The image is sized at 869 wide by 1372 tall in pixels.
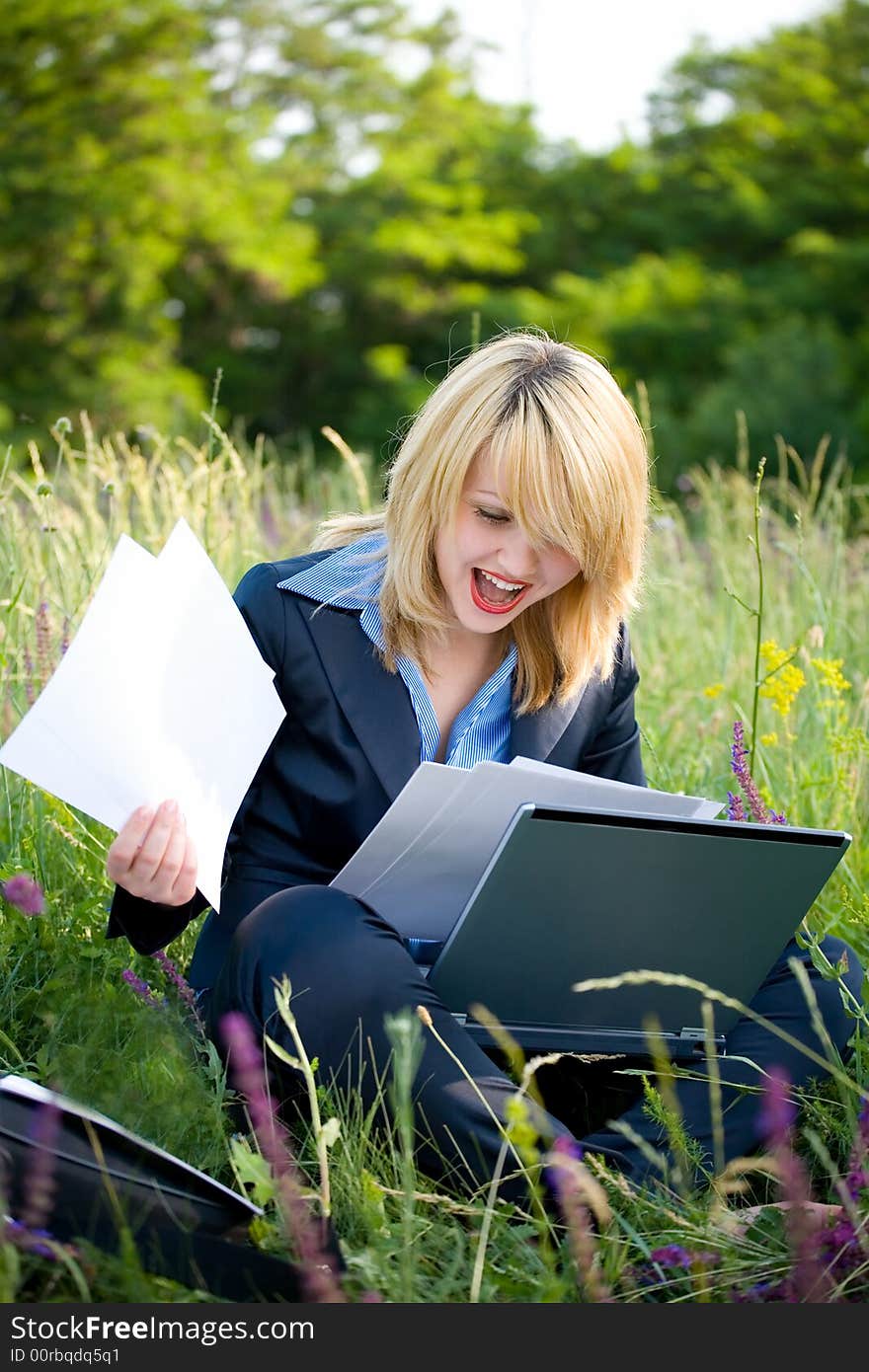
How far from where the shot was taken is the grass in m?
1.40

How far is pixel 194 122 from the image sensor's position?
649 inches

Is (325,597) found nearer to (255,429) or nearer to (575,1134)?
(575,1134)

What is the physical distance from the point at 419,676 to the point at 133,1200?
92 centimetres

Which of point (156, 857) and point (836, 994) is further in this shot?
point (836, 994)

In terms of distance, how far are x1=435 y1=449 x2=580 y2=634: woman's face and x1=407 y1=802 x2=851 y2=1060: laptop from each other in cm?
51

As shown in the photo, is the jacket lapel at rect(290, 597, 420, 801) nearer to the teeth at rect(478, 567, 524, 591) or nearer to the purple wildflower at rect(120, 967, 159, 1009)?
the teeth at rect(478, 567, 524, 591)

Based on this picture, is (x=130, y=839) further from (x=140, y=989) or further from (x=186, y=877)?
(x=140, y=989)

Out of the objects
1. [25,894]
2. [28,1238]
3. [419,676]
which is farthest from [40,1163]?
[419,676]

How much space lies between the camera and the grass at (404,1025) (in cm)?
140

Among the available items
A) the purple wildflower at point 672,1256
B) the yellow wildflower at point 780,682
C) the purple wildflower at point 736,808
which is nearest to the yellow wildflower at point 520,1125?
the purple wildflower at point 672,1256

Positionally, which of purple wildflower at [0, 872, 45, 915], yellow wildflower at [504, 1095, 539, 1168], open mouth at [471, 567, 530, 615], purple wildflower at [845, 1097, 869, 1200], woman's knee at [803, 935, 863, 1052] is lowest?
woman's knee at [803, 935, 863, 1052]

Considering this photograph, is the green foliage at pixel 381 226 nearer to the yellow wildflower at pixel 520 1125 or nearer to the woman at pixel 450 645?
the woman at pixel 450 645

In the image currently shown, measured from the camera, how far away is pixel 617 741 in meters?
2.31

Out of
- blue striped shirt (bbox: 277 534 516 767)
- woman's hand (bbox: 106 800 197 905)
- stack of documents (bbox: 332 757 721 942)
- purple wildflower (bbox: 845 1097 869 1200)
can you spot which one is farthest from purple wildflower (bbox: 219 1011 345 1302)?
blue striped shirt (bbox: 277 534 516 767)
